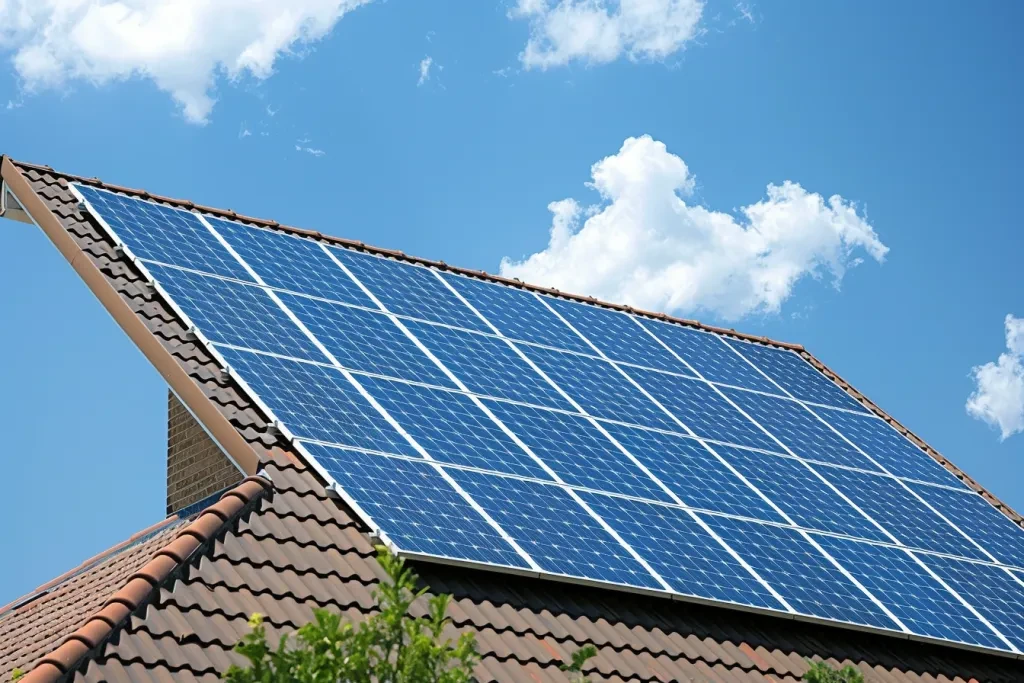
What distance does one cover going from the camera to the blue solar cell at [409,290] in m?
15.6

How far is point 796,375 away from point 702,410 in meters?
3.99

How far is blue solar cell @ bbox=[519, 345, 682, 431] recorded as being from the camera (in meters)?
15.0

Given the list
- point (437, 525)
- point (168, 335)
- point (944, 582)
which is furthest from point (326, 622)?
point (944, 582)

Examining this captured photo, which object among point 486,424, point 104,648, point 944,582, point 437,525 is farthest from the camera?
point 944,582

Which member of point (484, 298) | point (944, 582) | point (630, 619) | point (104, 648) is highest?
point (484, 298)

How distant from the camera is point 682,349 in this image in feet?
61.0

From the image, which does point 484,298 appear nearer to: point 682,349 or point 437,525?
point 682,349

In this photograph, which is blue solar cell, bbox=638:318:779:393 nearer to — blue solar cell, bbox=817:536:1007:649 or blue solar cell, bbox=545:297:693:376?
blue solar cell, bbox=545:297:693:376

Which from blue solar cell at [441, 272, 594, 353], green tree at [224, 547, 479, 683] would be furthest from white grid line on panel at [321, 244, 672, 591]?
green tree at [224, 547, 479, 683]

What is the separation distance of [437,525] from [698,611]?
289 centimetres

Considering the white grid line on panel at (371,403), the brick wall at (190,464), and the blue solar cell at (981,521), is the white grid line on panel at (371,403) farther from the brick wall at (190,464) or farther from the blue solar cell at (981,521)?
the blue solar cell at (981,521)

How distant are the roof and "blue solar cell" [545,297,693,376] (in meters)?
4.93

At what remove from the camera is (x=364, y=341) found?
1398 centimetres

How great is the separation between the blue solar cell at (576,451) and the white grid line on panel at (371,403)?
54.2 inches
